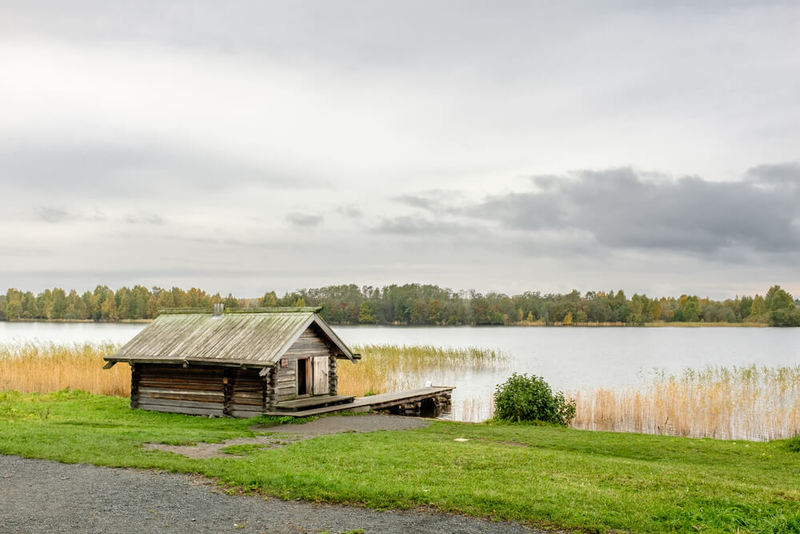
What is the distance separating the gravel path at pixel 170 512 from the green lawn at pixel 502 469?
50 cm

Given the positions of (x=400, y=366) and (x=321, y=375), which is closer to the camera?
(x=321, y=375)

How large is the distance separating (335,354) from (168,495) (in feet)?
46.3

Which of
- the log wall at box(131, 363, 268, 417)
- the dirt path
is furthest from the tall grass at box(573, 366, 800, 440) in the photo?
the log wall at box(131, 363, 268, 417)

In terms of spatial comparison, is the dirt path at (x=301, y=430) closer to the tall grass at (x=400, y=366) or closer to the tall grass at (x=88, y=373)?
the tall grass at (x=88, y=373)

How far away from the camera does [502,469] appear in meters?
12.0

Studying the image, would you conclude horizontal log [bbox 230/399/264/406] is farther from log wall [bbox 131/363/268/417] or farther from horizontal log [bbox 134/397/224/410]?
horizontal log [bbox 134/397/224/410]

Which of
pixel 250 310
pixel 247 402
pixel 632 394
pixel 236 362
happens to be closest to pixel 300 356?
pixel 247 402

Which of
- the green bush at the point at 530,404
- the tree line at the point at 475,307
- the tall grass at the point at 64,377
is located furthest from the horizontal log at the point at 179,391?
the tree line at the point at 475,307

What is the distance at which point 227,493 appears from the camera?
33.7 feet

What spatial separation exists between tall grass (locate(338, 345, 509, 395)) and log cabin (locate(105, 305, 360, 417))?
6.70 meters

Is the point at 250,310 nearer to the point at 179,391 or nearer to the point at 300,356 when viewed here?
the point at 300,356

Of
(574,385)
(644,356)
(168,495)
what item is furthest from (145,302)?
(168,495)

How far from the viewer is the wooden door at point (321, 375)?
76.4 ft

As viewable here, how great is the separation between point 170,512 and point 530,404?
48.6 feet
